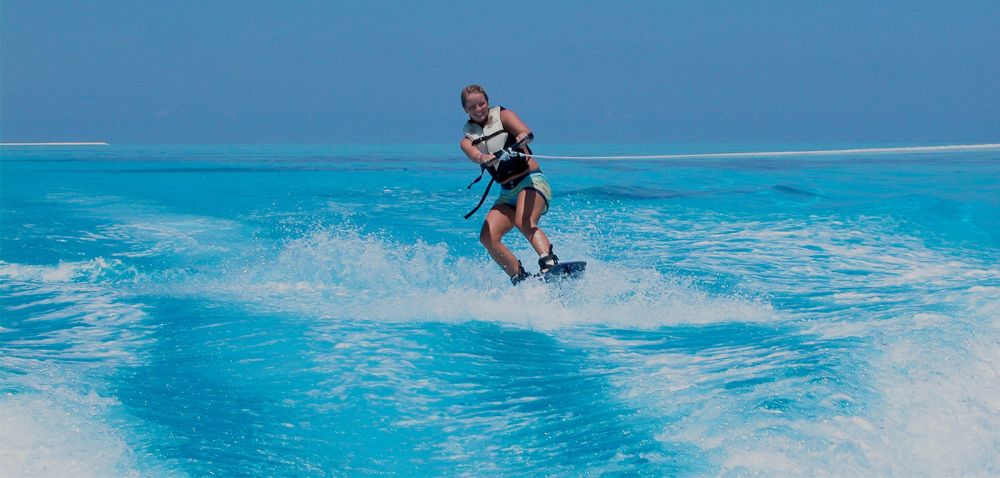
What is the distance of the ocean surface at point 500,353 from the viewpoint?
3.25 m

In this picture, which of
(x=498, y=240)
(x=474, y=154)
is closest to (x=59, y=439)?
(x=474, y=154)

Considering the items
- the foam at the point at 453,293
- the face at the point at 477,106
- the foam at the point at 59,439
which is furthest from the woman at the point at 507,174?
the foam at the point at 59,439

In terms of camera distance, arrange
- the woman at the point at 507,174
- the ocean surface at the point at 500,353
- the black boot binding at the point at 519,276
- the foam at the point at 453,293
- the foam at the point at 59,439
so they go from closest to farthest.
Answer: the foam at the point at 59,439 → the ocean surface at the point at 500,353 → the foam at the point at 453,293 → the woman at the point at 507,174 → the black boot binding at the point at 519,276

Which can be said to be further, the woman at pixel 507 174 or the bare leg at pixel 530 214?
the bare leg at pixel 530 214

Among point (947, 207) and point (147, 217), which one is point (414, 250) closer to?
point (147, 217)

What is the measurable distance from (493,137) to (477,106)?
22cm

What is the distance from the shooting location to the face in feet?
18.1

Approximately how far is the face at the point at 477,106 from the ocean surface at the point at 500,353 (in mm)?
1106

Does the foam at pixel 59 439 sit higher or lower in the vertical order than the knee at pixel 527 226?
lower

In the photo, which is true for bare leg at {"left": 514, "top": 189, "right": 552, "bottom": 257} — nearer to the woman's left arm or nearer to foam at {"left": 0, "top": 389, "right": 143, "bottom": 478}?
the woman's left arm

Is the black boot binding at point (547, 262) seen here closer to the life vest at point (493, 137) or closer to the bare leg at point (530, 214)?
the bare leg at point (530, 214)

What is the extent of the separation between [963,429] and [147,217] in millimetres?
10387

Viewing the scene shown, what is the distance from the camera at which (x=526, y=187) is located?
5828 millimetres

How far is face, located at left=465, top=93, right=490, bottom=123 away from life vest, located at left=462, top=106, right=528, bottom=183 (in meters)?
0.05
